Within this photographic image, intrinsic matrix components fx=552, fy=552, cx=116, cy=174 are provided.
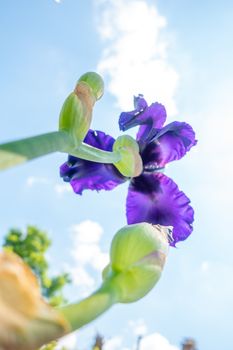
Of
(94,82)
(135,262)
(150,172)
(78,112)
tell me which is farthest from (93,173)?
(135,262)

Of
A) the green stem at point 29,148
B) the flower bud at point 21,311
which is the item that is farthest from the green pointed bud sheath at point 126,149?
the flower bud at point 21,311

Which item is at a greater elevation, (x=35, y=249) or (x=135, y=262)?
(x=135, y=262)

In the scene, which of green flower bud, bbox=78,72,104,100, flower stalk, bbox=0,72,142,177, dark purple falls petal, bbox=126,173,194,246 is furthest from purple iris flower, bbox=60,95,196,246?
green flower bud, bbox=78,72,104,100

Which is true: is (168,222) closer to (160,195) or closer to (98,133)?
(160,195)

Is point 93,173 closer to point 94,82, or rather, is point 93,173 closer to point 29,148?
point 94,82

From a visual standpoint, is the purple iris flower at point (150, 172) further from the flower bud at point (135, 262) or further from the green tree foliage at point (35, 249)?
the green tree foliage at point (35, 249)

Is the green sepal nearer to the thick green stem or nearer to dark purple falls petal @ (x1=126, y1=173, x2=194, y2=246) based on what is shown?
the thick green stem
